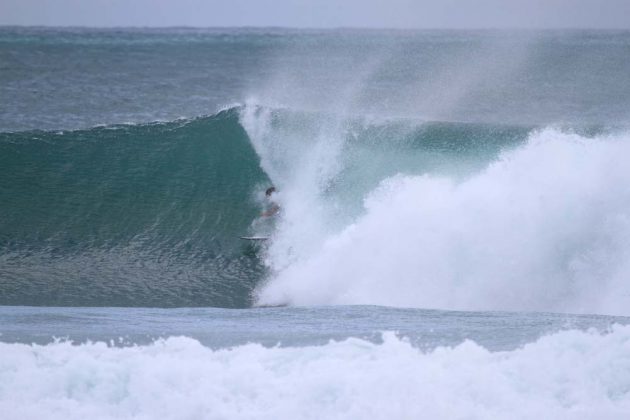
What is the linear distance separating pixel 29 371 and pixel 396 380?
2.83m

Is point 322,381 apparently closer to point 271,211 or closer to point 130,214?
point 271,211

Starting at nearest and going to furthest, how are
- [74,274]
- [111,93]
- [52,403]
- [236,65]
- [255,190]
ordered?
[52,403] → [74,274] → [255,190] → [111,93] → [236,65]

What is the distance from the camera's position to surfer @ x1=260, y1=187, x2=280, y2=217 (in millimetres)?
12445

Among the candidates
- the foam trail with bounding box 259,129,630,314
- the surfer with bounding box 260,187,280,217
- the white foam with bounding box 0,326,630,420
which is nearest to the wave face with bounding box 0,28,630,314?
the foam trail with bounding box 259,129,630,314

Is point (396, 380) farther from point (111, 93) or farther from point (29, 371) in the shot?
point (111, 93)

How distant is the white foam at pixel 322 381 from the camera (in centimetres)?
595

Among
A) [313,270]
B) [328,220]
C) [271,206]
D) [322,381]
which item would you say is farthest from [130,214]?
[322,381]

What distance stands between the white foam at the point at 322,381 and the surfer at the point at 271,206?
581 cm

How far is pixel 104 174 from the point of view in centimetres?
1455

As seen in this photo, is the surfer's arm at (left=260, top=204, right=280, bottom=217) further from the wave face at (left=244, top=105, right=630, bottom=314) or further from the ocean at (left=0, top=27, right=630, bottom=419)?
the wave face at (left=244, top=105, right=630, bottom=314)

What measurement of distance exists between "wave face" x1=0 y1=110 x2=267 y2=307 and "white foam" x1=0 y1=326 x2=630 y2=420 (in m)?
3.84

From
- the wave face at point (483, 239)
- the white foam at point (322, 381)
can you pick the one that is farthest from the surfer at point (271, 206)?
the white foam at point (322, 381)

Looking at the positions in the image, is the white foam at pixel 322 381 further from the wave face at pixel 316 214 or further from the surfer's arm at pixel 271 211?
the surfer's arm at pixel 271 211

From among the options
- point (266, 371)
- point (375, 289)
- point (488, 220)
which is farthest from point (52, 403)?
point (488, 220)
